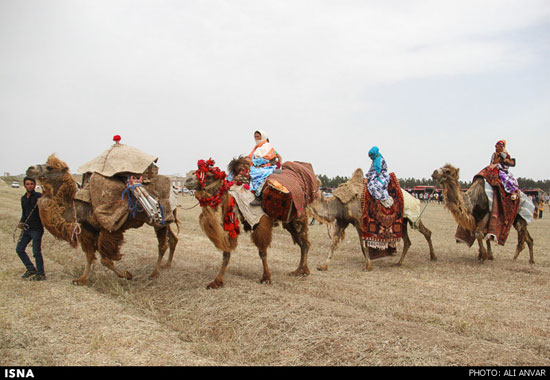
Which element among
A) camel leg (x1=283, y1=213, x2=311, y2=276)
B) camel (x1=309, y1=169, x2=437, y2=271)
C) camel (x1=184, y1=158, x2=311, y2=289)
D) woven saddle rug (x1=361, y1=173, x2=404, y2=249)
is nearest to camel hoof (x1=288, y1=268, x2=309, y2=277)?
camel leg (x1=283, y1=213, x2=311, y2=276)

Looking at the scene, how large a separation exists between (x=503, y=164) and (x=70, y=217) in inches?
392

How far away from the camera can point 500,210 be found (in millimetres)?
9672

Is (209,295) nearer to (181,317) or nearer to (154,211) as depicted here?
(181,317)

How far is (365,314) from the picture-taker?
17.0 ft

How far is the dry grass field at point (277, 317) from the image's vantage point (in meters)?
4.16

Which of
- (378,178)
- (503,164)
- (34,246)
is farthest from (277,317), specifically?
(503,164)

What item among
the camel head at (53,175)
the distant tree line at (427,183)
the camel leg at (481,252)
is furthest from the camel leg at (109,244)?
the distant tree line at (427,183)

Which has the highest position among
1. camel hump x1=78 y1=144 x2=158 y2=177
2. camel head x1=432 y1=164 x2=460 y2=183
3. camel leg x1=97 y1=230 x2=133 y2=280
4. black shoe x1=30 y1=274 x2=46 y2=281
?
camel head x1=432 y1=164 x2=460 y2=183

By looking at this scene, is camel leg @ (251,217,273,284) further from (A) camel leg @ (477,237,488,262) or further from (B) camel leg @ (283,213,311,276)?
(A) camel leg @ (477,237,488,262)

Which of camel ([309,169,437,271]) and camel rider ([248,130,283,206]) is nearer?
camel rider ([248,130,283,206])

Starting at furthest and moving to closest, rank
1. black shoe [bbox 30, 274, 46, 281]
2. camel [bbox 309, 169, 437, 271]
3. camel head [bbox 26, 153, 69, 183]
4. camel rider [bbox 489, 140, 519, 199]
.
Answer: camel rider [bbox 489, 140, 519, 199], camel [bbox 309, 169, 437, 271], black shoe [bbox 30, 274, 46, 281], camel head [bbox 26, 153, 69, 183]

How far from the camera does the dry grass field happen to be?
13.6 feet

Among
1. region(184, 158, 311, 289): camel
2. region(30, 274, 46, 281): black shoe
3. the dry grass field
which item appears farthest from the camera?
region(30, 274, 46, 281): black shoe

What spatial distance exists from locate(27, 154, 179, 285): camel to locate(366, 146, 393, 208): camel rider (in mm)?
4960
